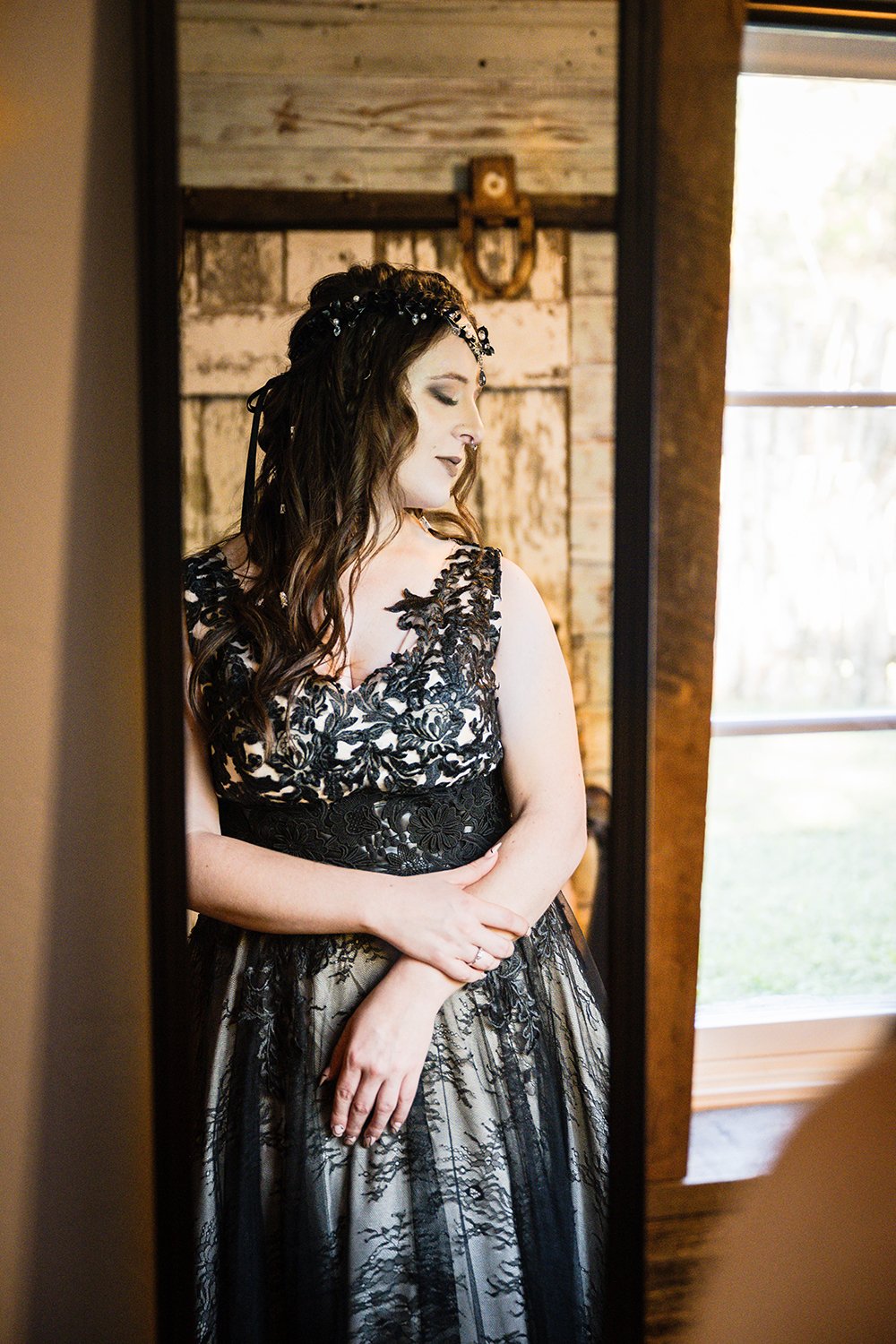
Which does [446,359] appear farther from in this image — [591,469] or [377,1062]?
[377,1062]

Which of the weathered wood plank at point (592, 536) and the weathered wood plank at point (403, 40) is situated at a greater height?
the weathered wood plank at point (403, 40)

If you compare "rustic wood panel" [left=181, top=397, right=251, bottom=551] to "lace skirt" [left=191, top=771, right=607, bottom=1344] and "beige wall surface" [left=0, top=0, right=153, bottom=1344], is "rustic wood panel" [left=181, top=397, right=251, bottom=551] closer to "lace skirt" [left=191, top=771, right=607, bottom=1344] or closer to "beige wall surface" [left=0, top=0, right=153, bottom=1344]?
"beige wall surface" [left=0, top=0, right=153, bottom=1344]

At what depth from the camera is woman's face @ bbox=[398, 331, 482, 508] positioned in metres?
1.10

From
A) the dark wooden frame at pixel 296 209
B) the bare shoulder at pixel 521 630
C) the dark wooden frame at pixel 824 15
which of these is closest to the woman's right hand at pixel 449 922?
the bare shoulder at pixel 521 630

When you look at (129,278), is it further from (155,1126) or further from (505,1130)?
(505,1130)

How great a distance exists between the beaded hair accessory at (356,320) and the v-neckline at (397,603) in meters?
0.06

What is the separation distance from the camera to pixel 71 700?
1220 millimetres

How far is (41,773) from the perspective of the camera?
1.22 m

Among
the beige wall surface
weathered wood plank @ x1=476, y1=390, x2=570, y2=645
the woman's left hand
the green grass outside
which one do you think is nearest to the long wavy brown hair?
weathered wood plank @ x1=476, y1=390, x2=570, y2=645

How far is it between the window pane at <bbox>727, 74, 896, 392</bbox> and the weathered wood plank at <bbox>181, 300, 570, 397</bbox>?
0.49 m

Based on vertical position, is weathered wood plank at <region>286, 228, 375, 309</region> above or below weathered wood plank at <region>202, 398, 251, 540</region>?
above

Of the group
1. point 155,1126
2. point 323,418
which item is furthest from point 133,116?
point 155,1126

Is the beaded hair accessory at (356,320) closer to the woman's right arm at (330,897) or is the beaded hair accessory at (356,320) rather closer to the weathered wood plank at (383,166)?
the weathered wood plank at (383,166)

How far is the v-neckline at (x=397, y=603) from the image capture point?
109 centimetres
